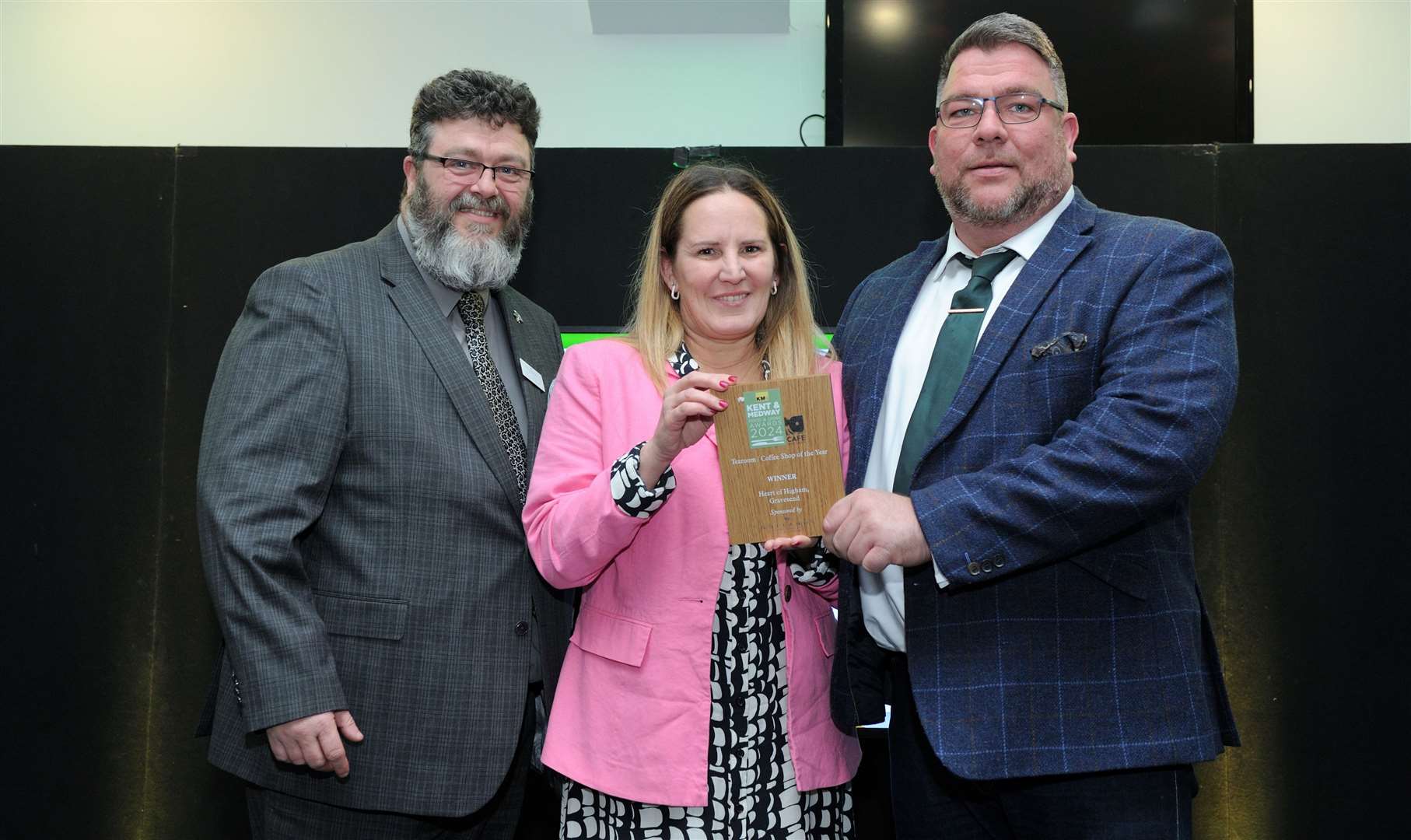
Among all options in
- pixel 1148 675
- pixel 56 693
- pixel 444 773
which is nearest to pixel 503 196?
pixel 444 773

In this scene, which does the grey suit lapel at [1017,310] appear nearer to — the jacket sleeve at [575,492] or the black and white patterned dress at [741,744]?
the black and white patterned dress at [741,744]

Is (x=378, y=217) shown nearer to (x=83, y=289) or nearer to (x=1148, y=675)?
(x=83, y=289)

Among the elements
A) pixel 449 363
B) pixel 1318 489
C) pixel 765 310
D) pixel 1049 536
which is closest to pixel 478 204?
pixel 449 363

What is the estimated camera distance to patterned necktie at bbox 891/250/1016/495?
2.11 m

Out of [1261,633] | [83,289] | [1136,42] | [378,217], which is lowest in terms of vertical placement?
[1261,633]

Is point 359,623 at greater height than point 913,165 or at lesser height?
lesser

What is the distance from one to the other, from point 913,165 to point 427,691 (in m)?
2.41

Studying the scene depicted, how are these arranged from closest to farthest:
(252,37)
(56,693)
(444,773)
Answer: (444,773) → (56,693) → (252,37)

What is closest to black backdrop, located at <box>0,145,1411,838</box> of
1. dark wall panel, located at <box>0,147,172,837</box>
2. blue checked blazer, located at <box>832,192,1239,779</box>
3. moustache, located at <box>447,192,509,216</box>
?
dark wall panel, located at <box>0,147,172,837</box>

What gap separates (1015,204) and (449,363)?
1.36 metres

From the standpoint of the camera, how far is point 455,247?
8.82ft

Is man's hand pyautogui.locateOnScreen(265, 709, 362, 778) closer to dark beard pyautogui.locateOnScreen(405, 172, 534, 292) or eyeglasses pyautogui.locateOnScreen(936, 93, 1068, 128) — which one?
dark beard pyautogui.locateOnScreen(405, 172, 534, 292)

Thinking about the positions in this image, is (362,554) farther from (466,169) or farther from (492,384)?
(466,169)

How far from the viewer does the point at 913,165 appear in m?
3.66
